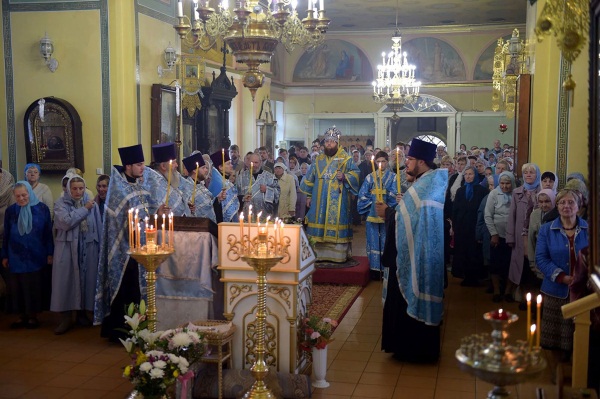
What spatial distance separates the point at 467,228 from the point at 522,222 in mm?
1463

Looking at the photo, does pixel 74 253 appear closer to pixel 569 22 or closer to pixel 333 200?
pixel 333 200

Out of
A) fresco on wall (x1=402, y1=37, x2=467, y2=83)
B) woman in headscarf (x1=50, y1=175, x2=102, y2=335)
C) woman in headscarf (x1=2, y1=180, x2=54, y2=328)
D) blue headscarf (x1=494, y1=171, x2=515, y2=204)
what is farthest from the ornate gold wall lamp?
fresco on wall (x1=402, y1=37, x2=467, y2=83)

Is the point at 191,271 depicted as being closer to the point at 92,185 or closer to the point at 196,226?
the point at 196,226

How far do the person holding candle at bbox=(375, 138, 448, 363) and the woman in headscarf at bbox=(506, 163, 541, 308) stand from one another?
214 centimetres

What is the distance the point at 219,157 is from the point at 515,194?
375 centimetres

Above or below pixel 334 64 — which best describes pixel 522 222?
below

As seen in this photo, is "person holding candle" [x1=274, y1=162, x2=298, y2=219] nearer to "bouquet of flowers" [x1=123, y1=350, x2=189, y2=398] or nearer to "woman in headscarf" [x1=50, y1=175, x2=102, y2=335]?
"woman in headscarf" [x1=50, y1=175, x2=102, y2=335]

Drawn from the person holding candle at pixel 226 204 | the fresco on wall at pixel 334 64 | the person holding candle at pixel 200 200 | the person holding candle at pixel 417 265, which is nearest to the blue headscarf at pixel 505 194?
the person holding candle at pixel 417 265

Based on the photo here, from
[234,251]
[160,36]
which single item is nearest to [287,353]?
[234,251]

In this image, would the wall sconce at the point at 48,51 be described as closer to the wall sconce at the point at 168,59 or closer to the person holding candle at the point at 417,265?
the wall sconce at the point at 168,59

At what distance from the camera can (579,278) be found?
5824 millimetres

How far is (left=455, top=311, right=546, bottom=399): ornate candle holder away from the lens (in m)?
2.43

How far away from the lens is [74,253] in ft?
24.3

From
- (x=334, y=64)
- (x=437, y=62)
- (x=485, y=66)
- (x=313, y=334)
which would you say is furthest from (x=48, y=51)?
(x=485, y=66)
